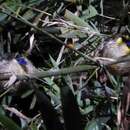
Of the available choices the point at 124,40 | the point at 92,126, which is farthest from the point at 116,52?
the point at 92,126

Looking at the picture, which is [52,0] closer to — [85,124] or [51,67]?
[51,67]

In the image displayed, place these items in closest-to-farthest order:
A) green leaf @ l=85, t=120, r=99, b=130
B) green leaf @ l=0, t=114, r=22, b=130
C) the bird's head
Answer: green leaf @ l=0, t=114, r=22, b=130 < green leaf @ l=85, t=120, r=99, b=130 < the bird's head

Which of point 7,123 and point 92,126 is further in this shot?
point 92,126

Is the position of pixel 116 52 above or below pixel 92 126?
above

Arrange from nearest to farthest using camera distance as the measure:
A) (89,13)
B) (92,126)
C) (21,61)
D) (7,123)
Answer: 1. (7,123)
2. (92,126)
3. (21,61)
4. (89,13)

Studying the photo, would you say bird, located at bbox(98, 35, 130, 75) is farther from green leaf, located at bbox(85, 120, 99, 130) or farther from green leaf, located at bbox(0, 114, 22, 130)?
green leaf, located at bbox(0, 114, 22, 130)

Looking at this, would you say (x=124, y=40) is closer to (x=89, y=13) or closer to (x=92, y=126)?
(x=89, y=13)

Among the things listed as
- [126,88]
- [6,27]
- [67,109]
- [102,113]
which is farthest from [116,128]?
Answer: [6,27]

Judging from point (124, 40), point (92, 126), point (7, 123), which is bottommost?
point (92, 126)

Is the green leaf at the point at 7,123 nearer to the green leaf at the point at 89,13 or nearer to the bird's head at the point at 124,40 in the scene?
the bird's head at the point at 124,40

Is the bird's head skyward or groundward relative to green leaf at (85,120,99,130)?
skyward

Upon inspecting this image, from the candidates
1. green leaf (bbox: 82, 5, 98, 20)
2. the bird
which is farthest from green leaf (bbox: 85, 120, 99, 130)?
green leaf (bbox: 82, 5, 98, 20)
